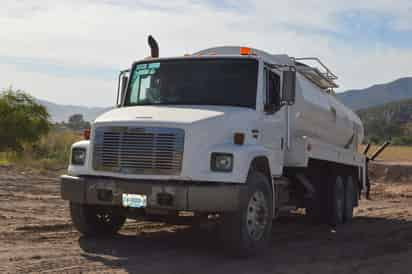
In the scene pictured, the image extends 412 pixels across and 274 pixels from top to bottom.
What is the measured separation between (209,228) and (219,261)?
2877mm

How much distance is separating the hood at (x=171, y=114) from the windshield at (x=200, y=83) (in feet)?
0.78

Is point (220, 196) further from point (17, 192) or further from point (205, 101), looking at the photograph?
point (17, 192)

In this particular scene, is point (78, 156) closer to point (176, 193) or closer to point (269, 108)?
point (176, 193)

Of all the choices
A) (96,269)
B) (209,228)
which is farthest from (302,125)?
(96,269)

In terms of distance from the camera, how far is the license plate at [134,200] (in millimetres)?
7844

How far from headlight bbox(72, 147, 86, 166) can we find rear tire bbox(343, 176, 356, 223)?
7028 mm

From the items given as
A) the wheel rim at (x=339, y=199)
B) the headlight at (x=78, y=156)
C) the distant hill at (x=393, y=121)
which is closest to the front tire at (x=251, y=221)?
the headlight at (x=78, y=156)

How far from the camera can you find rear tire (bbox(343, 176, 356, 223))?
13.7m

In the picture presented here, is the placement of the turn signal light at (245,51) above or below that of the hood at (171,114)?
above

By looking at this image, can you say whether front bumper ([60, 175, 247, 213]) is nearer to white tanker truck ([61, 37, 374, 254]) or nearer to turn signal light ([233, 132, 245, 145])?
white tanker truck ([61, 37, 374, 254])

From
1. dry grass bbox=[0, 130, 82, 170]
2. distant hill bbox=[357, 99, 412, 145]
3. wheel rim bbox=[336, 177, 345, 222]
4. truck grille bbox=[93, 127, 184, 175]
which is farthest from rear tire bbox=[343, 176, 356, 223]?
distant hill bbox=[357, 99, 412, 145]

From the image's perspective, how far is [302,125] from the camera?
11047 mm

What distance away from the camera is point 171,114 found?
8266mm

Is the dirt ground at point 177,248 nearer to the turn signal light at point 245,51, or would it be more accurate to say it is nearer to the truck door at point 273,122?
the truck door at point 273,122
